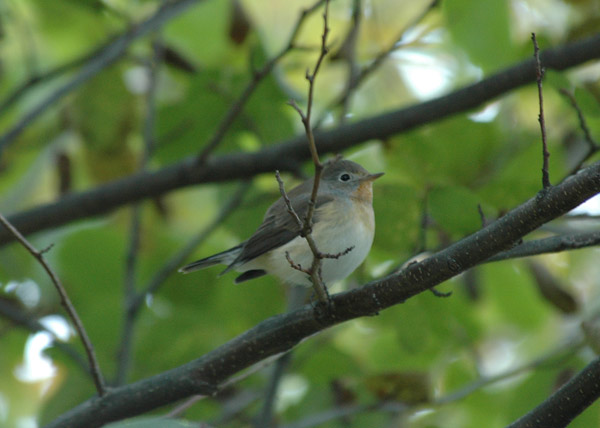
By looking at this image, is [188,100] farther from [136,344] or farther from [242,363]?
[242,363]

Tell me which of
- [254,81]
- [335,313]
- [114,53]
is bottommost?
[335,313]

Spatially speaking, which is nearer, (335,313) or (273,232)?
(335,313)

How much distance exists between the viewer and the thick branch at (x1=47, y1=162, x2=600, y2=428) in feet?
7.91

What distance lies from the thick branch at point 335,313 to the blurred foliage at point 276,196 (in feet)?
2.30

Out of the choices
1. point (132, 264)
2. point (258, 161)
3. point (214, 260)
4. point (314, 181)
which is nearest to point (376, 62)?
point (258, 161)

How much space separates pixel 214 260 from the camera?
12.9 ft

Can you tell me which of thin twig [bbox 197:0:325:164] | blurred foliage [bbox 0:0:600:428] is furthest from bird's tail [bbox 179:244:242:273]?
thin twig [bbox 197:0:325:164]

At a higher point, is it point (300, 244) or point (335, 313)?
point (300, 244)

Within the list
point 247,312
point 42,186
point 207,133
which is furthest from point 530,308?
point 42,186

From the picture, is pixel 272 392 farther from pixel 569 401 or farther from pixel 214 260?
pixel 569 401

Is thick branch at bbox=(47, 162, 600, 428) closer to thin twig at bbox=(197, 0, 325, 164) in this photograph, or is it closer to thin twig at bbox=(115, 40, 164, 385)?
thin twig at bbox=(115, 40, 164, 385)

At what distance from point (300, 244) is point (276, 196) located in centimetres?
81

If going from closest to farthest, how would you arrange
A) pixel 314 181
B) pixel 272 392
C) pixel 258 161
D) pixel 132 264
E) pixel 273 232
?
1. pixel 314 181
2. pixel 273 232
3. pixel 272 392
4. pixel 132 264
5. pixel 258 161

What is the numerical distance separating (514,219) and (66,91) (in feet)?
10.9
